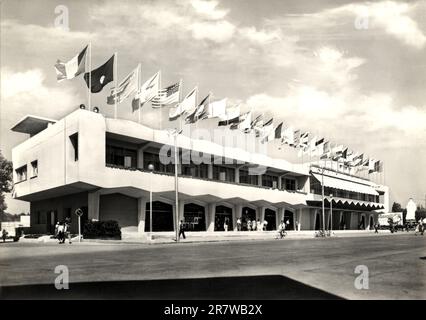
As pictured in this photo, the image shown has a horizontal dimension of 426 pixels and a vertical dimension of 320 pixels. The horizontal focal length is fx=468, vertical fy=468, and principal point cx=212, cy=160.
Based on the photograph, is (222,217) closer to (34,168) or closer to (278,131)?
(278,131)

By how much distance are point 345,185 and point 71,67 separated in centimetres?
5631

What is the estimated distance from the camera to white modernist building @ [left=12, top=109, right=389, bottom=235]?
119 feet

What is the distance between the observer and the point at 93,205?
37.4 metres

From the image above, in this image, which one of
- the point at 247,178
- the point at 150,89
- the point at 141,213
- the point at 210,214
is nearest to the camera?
the point at 150,89

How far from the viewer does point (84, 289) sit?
9.59 meters

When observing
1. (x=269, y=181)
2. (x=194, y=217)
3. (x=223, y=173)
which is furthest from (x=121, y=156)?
(x=269, y=181)

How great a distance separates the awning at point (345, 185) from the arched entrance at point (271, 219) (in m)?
10.8

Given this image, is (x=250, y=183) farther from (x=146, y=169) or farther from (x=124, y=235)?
(x=124, y=235)

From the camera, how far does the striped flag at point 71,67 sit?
29188 millimetres

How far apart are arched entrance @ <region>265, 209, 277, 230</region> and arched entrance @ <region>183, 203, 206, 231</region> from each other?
13.8 m

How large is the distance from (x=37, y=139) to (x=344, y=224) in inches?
2128

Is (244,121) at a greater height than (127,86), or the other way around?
(127,86)

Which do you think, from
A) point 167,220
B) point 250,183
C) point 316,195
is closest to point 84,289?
point 167,220

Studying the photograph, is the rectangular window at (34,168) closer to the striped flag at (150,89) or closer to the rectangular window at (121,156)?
the rectangular window at (121,156)
